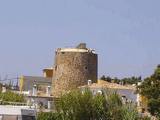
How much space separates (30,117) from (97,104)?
66.5 feet

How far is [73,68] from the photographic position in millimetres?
89625

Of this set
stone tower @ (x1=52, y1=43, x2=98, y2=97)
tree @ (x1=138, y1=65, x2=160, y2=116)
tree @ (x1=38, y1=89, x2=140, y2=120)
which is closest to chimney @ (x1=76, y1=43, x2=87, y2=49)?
stone tower @ (x1=52, y1=43, x2=98, y2=97)

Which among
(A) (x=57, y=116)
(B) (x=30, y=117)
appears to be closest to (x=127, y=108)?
(A) (x=57, y=116)

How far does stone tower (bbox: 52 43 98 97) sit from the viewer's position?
3511 inches

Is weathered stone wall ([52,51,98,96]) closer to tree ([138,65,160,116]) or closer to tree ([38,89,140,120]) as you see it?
tree ([38,89,140,120])

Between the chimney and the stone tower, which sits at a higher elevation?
the chimney

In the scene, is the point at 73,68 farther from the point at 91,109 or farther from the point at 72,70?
the point at 91,109

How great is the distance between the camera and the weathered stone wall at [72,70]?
89125 millimetres

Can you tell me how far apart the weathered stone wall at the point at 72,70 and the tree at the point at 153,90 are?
101 ft

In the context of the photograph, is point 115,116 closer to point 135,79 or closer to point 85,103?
point 85,103

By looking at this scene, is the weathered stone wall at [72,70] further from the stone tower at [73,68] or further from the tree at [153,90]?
the tree at [153,90]

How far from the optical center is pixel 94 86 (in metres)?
82.0

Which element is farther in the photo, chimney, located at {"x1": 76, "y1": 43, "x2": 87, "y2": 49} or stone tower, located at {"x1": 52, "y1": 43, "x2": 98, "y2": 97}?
chimney, located at {"x1": 76, "y1": 43, "x2": 87, "y2": 49}

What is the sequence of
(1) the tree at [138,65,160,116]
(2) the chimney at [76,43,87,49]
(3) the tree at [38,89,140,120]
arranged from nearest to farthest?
(1) the tree at [138,65,160,116], (3) the tree at [38,89,140,120], (2) the chimney at [76,43,87,49]
